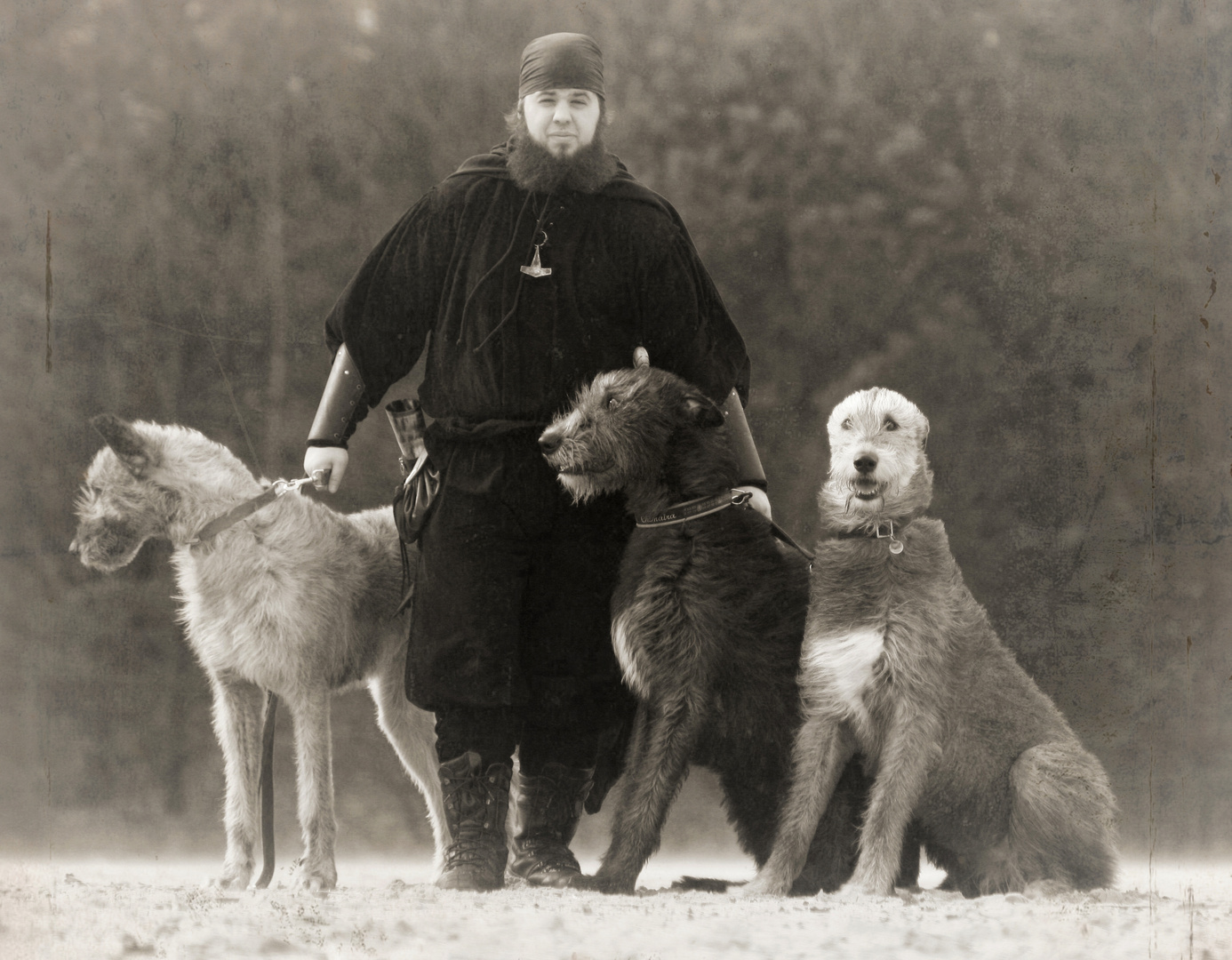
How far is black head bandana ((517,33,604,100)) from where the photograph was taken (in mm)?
4035

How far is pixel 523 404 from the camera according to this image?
4035 millimetres

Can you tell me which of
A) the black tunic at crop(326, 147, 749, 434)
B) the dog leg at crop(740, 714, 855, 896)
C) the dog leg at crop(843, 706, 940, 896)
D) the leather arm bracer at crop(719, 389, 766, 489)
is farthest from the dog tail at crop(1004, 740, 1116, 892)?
the black tunic at crop(326, 147, 749, 434)

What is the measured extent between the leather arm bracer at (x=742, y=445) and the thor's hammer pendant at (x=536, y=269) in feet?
2.62

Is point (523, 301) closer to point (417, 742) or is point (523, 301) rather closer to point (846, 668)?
point (846, 668)

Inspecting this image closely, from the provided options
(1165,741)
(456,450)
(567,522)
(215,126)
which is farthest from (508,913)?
(215,126)

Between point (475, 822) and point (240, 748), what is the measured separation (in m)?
0.96

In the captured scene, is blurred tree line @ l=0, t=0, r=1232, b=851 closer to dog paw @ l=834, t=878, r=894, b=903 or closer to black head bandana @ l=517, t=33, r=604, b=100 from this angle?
black head bandana @ l=517, t=33, r=604, b=100

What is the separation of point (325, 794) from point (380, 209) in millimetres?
2259

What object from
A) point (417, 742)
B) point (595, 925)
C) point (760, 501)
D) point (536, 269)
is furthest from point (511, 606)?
point (536, 269)

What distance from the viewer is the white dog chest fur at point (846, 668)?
3.73 meters

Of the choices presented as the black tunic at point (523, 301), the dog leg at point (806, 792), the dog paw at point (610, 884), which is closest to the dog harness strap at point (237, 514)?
the black tunic at point (523, 301)

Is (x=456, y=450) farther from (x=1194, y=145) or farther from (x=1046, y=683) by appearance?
(x=1194, y=145)

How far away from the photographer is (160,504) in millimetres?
4207

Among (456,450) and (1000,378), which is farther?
(1000,378)
